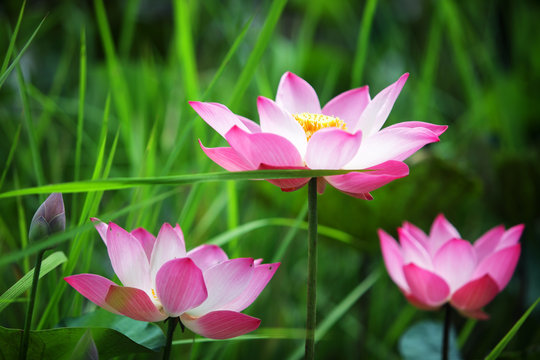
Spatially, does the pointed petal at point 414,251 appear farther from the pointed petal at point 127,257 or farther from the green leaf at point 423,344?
the pointed petal at point 127,257

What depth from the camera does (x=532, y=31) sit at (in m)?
1.36

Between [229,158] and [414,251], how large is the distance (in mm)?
205

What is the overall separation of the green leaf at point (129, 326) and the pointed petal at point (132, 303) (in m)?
0.03

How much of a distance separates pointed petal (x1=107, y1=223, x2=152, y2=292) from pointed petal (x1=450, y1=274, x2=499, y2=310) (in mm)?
259

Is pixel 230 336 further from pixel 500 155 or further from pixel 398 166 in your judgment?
pixel 500 155

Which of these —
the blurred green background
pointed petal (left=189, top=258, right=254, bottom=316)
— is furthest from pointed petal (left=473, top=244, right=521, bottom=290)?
pointed petal (left=189, top=258, right=254, bottom=316)

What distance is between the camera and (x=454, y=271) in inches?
17.4

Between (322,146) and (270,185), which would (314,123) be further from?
(270,185)

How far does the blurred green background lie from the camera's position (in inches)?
20.1

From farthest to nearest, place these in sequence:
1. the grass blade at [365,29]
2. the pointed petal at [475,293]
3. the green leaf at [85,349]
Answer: the grass blade at [365,29], the pointed petal at [475,293], the green leaf at [85,349]

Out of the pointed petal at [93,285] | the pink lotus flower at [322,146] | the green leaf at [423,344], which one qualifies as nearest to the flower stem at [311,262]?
the pink lotus flower at [322,146]

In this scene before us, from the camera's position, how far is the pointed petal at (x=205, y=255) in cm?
36

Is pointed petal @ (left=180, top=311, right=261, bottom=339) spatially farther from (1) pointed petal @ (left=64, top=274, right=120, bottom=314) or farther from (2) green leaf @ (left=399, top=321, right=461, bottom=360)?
(2) green leaf @ (left=399, top=321, right=461, bottom=360)

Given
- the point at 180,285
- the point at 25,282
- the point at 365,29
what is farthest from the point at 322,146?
the point at 365,29
